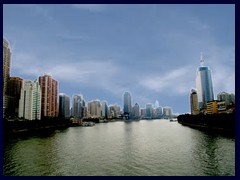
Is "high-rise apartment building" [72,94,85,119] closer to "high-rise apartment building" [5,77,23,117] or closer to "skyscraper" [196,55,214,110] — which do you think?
"high-rise apartment building" [5,77,23,117]

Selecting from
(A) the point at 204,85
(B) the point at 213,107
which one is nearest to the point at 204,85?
(A) the point at 204,85

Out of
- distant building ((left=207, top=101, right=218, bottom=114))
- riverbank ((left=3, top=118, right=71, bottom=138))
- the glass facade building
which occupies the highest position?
the glass facade building

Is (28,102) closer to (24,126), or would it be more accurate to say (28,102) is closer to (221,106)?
(24,126)

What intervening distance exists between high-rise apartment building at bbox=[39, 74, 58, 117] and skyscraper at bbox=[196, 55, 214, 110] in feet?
365

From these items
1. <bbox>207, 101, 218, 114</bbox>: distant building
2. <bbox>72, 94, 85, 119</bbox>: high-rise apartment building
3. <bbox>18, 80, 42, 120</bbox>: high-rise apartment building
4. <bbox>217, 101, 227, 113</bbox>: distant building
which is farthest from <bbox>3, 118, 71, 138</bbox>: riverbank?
<bbox>72, 94, 85, 119</bbox>: high-rise apartment building

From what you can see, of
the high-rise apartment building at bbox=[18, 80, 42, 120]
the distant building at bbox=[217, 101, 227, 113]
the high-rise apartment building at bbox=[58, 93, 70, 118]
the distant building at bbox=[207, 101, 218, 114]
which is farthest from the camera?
the high-rise apartment building at bbox=[58, 93, 70, 118]

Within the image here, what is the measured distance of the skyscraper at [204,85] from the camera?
544ft

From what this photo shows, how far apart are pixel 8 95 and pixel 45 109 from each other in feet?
58.0

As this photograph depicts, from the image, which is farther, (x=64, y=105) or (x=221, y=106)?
(x=64, y=105)

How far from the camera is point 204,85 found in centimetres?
16875

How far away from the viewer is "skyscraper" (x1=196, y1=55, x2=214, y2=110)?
544 ft

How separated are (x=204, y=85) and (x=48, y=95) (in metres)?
122

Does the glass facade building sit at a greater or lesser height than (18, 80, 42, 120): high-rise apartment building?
greater
